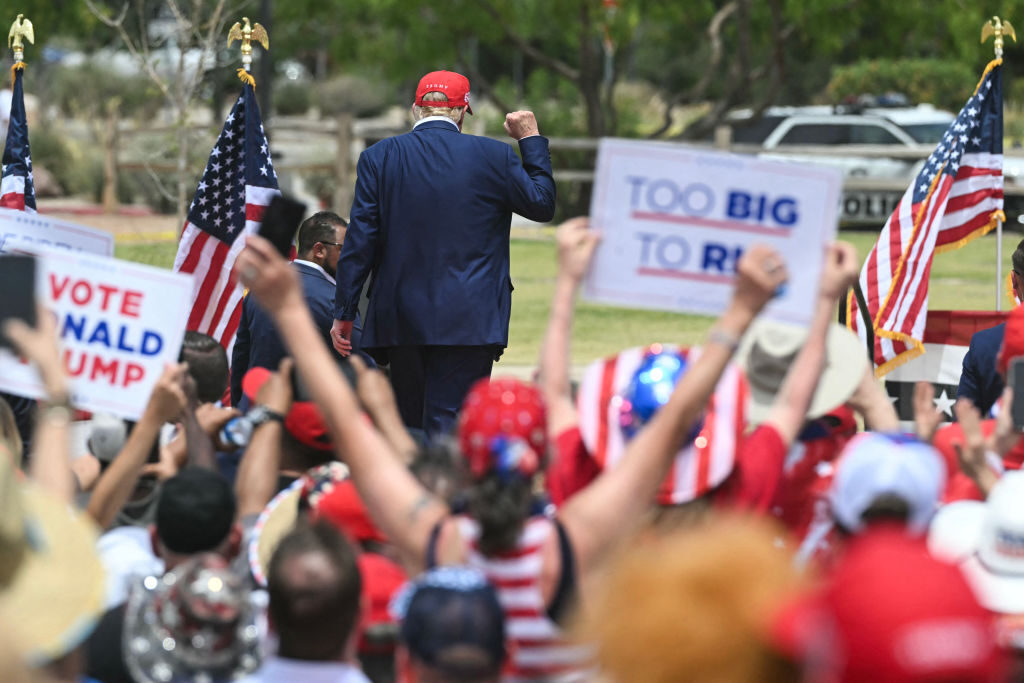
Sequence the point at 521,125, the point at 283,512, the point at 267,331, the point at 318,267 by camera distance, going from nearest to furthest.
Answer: the point at 283,512 → the point at 267,331 → the point at 521,125 → the point at 318,267

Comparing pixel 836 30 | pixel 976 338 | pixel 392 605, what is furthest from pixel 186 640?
pixel 836 30

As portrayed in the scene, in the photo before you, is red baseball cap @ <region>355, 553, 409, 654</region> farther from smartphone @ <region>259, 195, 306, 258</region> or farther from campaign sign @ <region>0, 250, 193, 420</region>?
campaign sign @ <region>0, 250, 193, 420</region>

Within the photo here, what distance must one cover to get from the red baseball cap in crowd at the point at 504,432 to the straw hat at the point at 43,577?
735 mm

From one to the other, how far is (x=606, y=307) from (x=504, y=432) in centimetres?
1389

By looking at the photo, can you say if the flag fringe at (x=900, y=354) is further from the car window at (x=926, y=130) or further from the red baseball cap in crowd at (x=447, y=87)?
the car window at (x=926, y=130)

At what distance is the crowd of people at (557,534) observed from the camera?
2.25 meters

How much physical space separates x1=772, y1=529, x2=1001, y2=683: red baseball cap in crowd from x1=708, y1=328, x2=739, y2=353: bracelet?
3.61ft

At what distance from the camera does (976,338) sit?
20.3ft

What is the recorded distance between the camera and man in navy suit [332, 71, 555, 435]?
6.86 m

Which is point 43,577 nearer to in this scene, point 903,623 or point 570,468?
point 570,468

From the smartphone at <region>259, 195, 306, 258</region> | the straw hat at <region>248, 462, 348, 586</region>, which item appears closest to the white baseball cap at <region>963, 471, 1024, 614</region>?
the straw hat at <region>248, 462, 348, 586</region>

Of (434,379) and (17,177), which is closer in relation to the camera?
(434,379)

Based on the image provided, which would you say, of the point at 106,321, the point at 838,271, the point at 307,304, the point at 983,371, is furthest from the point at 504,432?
the point at 307,304

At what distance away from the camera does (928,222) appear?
24.9 ft
